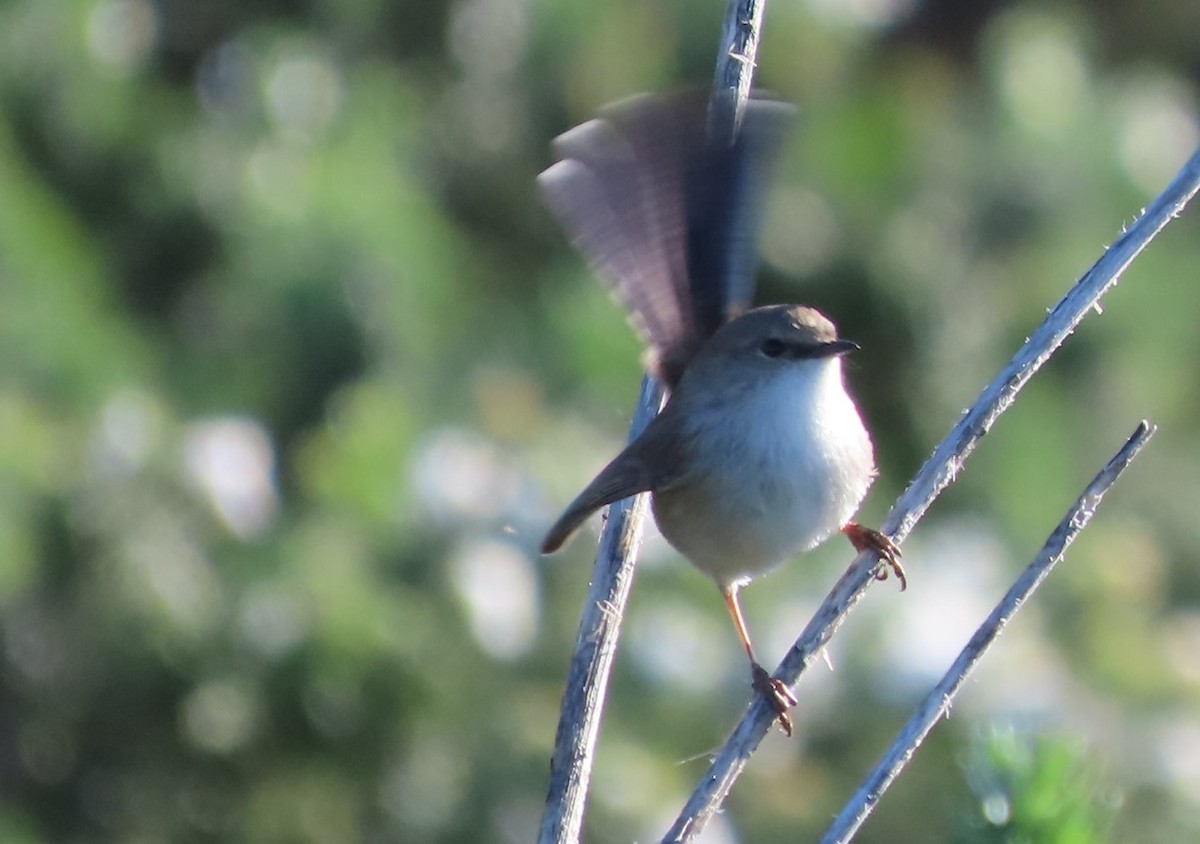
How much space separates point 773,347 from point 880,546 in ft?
2.10

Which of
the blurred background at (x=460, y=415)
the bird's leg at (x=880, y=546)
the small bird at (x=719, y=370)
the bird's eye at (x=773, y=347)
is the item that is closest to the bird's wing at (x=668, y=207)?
the small bird at (x=719, y=370)

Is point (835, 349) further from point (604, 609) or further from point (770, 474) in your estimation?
point (604, 609)

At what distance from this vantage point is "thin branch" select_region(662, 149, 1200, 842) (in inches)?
65.0

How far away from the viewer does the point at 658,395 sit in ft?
7.73

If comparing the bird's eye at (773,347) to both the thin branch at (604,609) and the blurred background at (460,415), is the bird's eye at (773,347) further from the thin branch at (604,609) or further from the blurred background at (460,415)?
the blurred background at (460,415)

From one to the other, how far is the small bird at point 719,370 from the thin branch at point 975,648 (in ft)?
2.49

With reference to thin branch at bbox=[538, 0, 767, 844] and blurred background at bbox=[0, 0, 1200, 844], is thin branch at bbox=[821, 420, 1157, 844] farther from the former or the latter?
blurred background at bbox=[0, 0, 1200, 844]

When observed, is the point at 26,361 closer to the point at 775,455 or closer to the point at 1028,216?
the point at 775,455

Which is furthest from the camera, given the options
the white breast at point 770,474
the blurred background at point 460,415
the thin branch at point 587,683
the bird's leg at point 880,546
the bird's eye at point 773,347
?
the blurred background at point 460,415

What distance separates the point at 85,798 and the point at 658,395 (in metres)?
1.86

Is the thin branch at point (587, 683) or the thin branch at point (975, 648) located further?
the thin branch at point (587, 683)

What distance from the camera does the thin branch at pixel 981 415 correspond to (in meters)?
1.65

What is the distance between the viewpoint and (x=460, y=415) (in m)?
3.43

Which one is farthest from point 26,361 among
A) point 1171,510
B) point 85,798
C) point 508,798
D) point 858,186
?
point 1171,510
